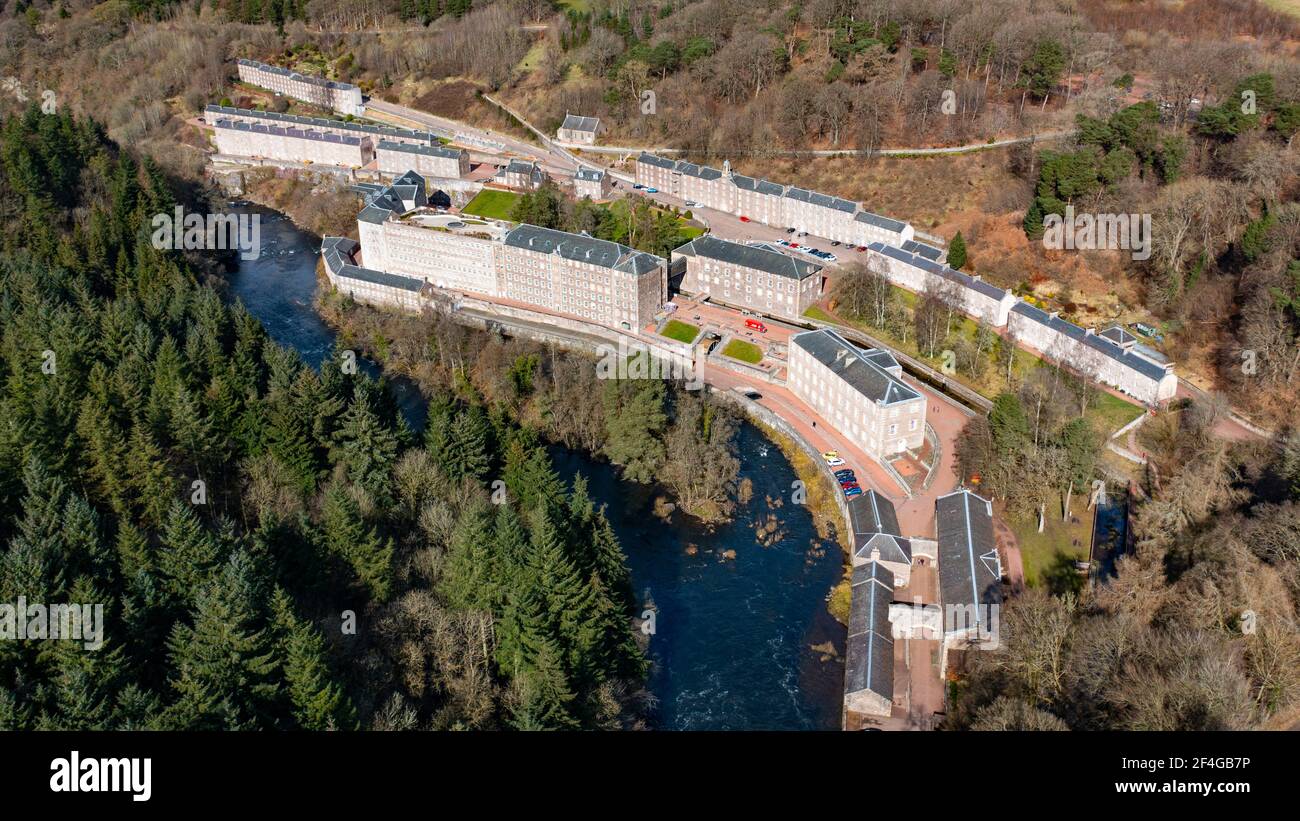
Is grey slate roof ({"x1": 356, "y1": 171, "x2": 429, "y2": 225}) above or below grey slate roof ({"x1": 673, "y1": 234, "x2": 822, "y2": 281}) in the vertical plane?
above

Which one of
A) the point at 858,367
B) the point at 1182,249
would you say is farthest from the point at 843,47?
the point at 858,367

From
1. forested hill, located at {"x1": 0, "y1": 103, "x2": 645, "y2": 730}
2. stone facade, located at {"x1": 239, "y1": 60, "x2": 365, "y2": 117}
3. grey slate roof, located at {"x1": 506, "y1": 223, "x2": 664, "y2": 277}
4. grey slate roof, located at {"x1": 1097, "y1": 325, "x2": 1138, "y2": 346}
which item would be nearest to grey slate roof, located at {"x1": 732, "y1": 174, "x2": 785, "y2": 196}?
grey slate roof, located at {"x1": 506, "y1": 223, "x2": 664, "y2": 277}

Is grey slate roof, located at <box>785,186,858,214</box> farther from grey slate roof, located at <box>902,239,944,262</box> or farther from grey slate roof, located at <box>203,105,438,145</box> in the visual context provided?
grey slate roof, located at <box>203,105,438,145</box>

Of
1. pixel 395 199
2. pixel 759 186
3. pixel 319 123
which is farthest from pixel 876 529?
pixel 319 123

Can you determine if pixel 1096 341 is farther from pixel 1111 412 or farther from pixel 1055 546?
pixel 1055 546

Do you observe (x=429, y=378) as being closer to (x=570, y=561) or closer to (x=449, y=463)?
(x=449, y=463)

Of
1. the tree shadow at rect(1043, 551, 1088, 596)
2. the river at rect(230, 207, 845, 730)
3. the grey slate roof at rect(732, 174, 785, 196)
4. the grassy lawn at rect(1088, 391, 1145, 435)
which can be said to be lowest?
the river at rect(230, 207, 845, 730)
